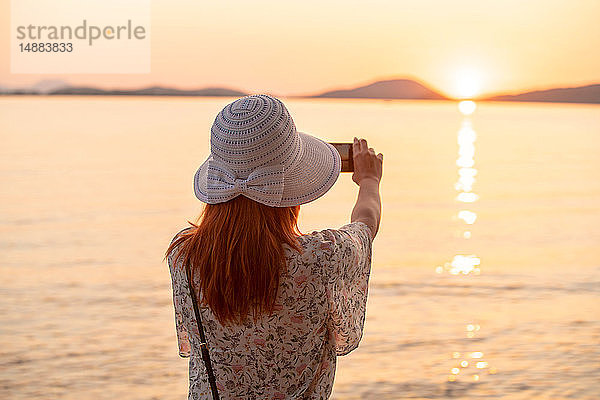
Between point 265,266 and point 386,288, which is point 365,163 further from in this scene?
point 386,288

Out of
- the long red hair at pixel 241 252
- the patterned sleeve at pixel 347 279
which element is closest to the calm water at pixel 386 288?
the patterned sleeve at pixel 347 279

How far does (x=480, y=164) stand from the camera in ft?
91.5

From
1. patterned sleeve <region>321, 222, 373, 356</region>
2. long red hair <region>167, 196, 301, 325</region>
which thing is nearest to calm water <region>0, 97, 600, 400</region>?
patterned sleeve <region>321, 222, 373, 356</region>

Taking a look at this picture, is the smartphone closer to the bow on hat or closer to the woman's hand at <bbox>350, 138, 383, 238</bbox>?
the woman's hand at <bbox>350, 138, 383, 238</bbox>

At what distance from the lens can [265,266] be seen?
190cm

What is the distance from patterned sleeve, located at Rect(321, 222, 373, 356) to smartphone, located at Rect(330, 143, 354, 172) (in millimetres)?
185

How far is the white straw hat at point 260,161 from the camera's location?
189 centimetres

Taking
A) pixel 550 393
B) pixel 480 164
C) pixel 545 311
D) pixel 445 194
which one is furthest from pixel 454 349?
pixel 480 164

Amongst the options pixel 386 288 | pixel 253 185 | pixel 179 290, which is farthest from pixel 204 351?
Answer: pixel 386 288

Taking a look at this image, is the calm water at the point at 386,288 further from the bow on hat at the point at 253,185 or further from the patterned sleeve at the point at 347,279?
the bow on hat at the point at 253,185

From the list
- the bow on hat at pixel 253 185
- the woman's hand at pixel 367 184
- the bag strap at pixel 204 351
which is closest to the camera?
the bow on hat at pixel 253 185

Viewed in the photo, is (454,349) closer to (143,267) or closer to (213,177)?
(143,267)

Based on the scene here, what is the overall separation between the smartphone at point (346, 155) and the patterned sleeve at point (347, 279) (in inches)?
7.3

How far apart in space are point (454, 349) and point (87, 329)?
3.07m
